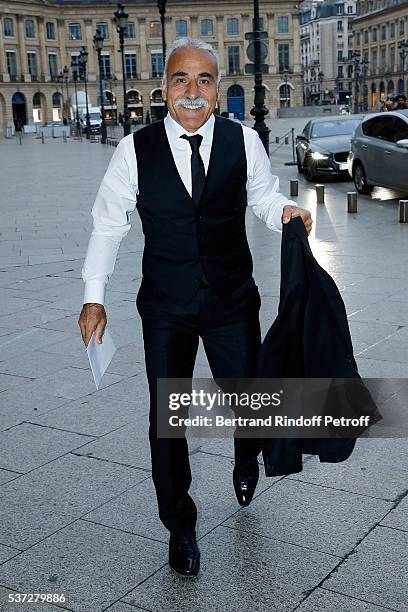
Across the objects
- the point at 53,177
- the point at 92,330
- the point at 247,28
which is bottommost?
the point at 53,177

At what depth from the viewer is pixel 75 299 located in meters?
7.93

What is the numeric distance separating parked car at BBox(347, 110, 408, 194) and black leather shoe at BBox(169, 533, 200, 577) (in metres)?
11.4

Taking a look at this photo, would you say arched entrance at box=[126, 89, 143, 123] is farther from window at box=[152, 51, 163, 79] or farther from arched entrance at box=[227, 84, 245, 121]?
arched entrance at box=[227, 84, 245, 121]

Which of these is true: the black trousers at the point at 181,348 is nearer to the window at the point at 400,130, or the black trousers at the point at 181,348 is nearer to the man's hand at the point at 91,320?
the man's hand at the point at 91,320

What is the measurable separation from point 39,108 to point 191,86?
99.4m

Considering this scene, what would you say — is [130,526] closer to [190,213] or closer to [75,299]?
[190,213]

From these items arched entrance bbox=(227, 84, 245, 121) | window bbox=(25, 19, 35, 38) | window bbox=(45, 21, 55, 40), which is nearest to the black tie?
window bbox=(25, 19, 35, 38)

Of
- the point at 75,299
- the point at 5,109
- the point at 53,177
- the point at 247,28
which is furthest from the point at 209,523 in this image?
the point at 247,28

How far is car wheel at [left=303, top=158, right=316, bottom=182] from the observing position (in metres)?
19.1

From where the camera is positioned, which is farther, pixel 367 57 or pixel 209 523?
pixel 367 57

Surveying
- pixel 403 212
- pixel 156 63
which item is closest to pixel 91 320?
pixel 403 212

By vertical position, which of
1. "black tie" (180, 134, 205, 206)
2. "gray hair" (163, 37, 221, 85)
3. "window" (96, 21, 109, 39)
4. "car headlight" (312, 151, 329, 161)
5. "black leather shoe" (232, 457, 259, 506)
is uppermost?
"window" (96, 21, 109, 39)

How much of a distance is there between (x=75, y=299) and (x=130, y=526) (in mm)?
4647

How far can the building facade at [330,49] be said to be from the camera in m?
154
